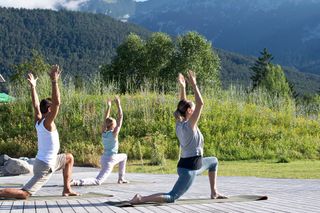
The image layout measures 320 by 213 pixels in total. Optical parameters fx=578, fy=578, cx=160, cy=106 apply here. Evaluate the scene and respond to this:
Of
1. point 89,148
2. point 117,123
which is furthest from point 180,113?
point 89,148

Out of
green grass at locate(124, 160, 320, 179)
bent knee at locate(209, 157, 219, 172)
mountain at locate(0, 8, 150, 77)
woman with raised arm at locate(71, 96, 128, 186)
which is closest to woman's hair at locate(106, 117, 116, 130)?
woman with raised arm at locate(71, 96, 128, 186)

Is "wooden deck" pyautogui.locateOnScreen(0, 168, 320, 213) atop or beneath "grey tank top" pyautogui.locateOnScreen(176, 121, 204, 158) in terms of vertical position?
beneath

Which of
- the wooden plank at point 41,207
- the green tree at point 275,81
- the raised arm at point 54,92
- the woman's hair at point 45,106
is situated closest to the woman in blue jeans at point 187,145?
the wooden plank at point 41,207

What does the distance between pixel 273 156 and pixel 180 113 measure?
16.0m

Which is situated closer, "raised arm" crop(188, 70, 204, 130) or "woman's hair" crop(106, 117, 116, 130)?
"raised arm" crop(188, 70, 204, 130)

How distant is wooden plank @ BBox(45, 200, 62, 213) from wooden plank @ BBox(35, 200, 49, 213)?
0.04 meters

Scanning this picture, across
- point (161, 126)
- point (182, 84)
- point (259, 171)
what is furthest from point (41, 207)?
point (161, 126)

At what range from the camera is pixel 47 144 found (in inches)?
339

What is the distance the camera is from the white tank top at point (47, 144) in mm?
8539

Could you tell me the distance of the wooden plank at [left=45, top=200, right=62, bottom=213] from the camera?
7.56 m

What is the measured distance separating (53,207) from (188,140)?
2.08 meters

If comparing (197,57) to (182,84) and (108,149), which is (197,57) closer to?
(108,149)

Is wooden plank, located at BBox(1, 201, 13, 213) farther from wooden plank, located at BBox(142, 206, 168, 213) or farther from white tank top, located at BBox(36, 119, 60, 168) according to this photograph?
wooden plank, located at BBox(142, 206, 168, 213)

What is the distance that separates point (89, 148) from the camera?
2222cm
